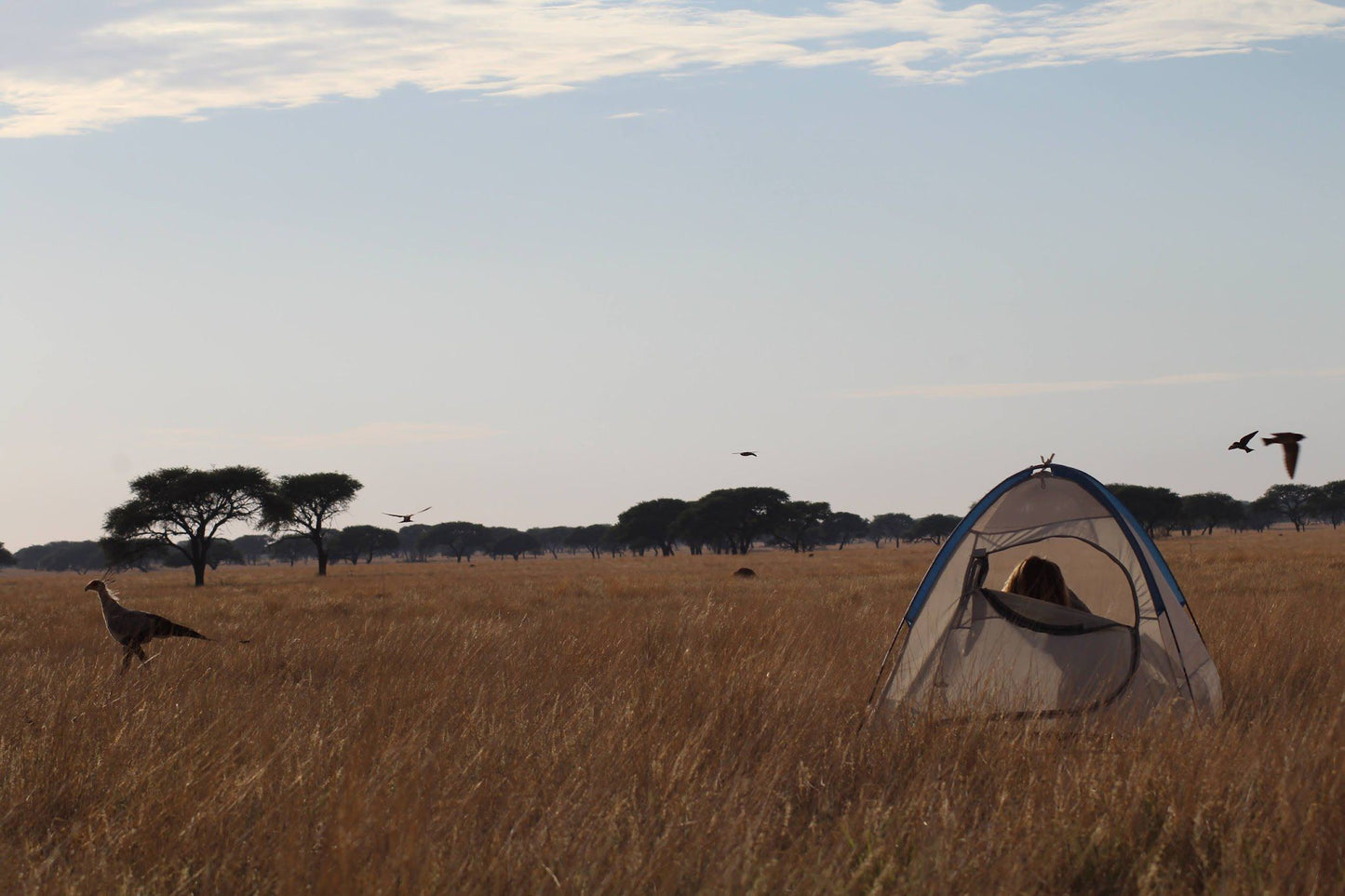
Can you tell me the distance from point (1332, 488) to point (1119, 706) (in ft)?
359

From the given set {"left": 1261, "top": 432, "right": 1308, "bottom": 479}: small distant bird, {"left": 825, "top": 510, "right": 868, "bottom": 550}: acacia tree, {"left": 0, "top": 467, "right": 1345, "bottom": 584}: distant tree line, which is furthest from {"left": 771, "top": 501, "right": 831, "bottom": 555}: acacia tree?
{"left": 1261, "top": 432, "right": 1308, "bottom": 479}: small distant bird

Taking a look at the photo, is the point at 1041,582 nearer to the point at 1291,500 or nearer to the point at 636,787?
the point at 636,787

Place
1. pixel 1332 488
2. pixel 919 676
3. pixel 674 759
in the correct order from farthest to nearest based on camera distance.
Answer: pixel 1332 488
pixel 919 676
pixel 674 759

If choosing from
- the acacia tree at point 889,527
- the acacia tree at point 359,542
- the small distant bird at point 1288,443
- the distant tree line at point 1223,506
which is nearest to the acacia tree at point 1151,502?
the distant tree line at point 1223,506

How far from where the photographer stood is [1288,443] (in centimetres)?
1075

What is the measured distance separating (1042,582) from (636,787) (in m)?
3.75

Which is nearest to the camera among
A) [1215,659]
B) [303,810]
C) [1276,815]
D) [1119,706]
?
[1276,815]

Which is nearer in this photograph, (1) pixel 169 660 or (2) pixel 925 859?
(2) pixel 925 859

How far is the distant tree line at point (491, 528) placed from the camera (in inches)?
2096

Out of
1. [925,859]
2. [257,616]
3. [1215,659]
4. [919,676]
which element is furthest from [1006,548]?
[257,616]

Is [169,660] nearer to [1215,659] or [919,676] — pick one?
[919,676]

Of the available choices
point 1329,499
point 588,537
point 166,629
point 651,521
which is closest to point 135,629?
point 166,629

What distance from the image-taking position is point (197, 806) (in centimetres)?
455

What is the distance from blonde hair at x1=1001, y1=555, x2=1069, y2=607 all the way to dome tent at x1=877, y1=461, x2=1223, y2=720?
22cm
